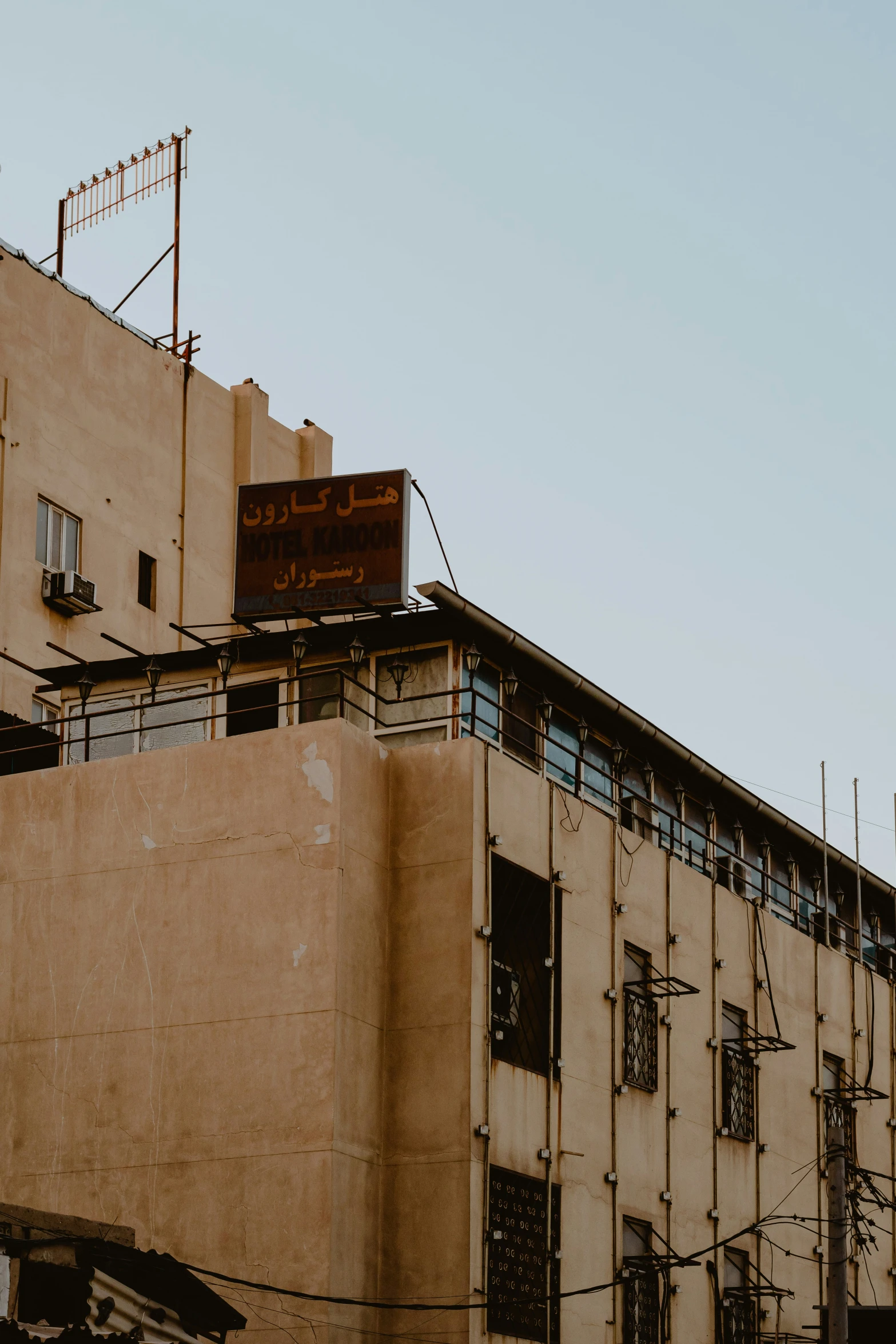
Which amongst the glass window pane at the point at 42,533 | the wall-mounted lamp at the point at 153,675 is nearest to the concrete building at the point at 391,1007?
the wall-mounted lamp at the point at 153,675

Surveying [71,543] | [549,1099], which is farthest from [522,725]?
[71,543]

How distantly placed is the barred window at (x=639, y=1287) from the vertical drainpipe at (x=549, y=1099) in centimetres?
171

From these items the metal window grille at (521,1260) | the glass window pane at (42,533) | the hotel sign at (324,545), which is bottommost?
the metal window grille at (521,1260)

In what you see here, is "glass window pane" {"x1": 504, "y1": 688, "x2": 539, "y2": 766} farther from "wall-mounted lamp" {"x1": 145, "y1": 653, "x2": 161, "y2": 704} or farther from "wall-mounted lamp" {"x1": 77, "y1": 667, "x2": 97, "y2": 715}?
"wall-mounted lamp" {"x1": 77, "y1": 667, "x2": 97, "y2": 715}

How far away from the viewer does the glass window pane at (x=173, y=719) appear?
2580cm

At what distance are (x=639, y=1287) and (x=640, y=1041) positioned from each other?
288cm

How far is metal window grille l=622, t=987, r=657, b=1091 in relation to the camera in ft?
78.6

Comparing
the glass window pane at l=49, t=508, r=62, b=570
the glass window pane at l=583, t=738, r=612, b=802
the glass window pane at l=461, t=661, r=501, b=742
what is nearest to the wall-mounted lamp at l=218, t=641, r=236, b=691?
the glass window pane at l=461, t=661, r=501, b=742

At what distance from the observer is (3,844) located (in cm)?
2319

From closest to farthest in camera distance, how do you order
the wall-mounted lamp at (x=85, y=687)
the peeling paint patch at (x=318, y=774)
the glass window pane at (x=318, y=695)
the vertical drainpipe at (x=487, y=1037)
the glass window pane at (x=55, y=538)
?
1. the vertical drainpipe at (x=487, y=1037)
2. the peeling paint patch at (x=318, y=774)
3. the glass window pane at (x=318, y=695)
4. the wall-mounted lamp at (x=85, y=687)
5. the glass window pane at (x=55, y=538)

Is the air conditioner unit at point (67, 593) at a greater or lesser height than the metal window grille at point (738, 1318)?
greater

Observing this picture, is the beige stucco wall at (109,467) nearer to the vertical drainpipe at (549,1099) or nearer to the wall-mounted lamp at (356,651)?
the wall-mounted lamp at (356,651)

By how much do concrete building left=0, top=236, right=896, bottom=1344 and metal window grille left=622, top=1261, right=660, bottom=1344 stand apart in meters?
0.05

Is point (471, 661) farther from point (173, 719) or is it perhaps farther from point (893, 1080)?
point (893, 1080)
